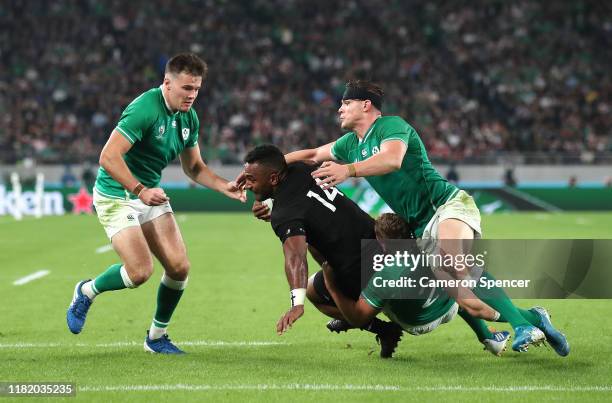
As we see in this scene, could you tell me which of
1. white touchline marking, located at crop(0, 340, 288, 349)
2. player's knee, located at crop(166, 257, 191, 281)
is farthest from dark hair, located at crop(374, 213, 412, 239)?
player's knee, located at crop(166, 257, 191, 281)

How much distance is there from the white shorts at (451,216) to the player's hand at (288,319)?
1.34 meters

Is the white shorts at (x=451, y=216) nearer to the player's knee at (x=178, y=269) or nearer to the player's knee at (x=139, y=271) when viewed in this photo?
the player's knee at (x=178, y=269)

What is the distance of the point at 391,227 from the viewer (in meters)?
7.14

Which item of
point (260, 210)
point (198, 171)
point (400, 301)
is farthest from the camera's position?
point (198, 171)

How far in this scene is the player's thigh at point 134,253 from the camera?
24.7 feet

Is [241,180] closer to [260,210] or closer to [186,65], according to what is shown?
[260,210]

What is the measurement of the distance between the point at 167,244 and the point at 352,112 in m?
1.84

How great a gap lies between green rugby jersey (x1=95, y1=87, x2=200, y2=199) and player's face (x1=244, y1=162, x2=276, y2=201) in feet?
3.49

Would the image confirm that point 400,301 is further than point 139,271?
No

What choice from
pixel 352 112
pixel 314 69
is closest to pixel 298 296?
pixel 352 112

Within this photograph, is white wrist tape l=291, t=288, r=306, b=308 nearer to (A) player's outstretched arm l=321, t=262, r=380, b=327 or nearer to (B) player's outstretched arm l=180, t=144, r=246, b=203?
(A) player's outstretched arm l=321, t=262, r=380, b=327

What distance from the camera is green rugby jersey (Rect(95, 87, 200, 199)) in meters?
7.50

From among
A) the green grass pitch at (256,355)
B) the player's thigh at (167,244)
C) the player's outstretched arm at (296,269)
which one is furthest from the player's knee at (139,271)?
the player's outstretched arm at (296,269)

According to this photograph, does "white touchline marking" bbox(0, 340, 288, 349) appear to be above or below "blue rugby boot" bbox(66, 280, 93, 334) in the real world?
below
